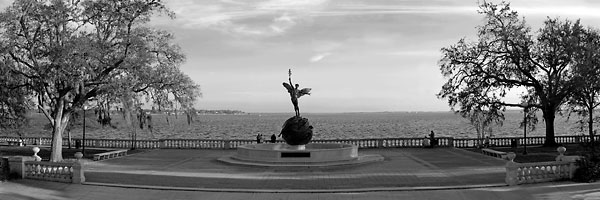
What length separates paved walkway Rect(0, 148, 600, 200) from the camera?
56.2 feet

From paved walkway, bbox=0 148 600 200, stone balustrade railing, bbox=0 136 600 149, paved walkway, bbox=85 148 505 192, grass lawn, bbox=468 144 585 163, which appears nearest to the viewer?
paved walkway, bbox=0 148 600 200

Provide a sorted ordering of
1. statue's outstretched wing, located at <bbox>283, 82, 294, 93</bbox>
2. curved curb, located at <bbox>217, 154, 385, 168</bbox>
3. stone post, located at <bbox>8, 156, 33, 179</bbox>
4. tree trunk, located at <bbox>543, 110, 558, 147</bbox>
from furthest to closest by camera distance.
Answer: tree trunk, located at <bbox>543, 110, 558, 147</bbox>, statue's outstretched wing, located at <bbox>283, 82, 294, 93</bbox>, curved curb, located at <bbox>217, 154, 385, 168</bbox>, stone post, located at <bbox>8, 156, 33, 179</bbox>

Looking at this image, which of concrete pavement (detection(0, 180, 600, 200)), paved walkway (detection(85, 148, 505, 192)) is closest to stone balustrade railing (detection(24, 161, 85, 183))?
paved walkway (detection(85, 148, 505, 192))

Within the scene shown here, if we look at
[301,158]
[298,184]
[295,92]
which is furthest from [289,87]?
[298,184]

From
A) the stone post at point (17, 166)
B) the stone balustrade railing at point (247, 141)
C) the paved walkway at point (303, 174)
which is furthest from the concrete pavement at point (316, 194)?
the stone balustrade railing at point (247, 141)

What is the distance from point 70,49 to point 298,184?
45.4ft

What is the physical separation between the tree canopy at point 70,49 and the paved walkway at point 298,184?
4466 millimetres

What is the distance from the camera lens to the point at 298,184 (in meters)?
19.5

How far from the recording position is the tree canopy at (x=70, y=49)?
25.5 m

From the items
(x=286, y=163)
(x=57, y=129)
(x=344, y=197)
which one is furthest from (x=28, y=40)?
(x=344, y=197)

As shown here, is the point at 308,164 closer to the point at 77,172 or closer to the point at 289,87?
the point at 289,87

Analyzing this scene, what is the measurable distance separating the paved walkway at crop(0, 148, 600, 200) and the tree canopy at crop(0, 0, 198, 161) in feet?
14.7

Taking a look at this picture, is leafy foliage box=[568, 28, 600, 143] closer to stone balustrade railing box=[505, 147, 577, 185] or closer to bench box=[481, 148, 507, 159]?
bench box=[481, 148, 507, 159]

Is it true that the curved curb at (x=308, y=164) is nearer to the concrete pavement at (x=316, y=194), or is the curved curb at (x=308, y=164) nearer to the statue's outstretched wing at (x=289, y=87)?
the statue's outstretched wing at (x=289, y=87)
